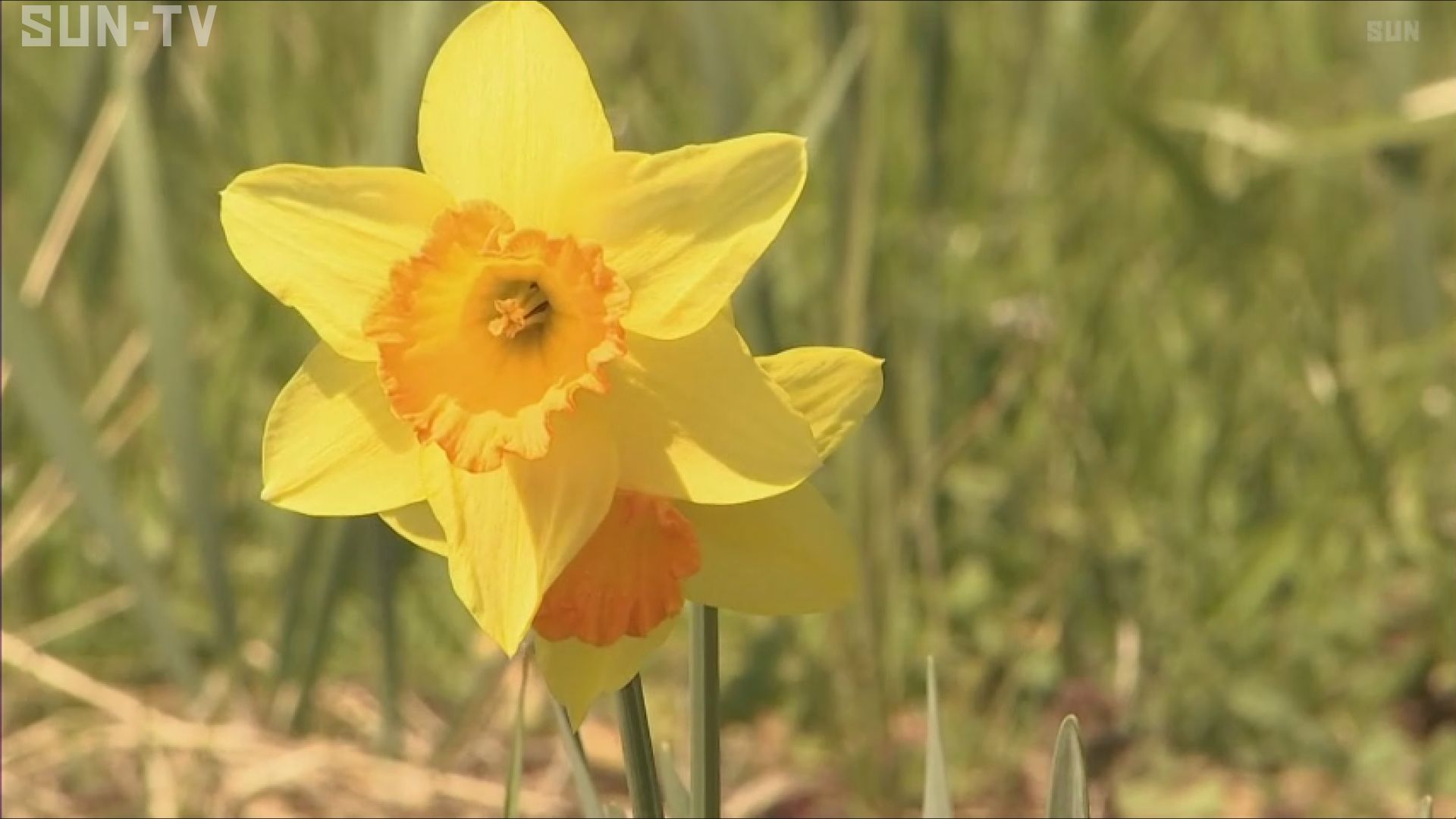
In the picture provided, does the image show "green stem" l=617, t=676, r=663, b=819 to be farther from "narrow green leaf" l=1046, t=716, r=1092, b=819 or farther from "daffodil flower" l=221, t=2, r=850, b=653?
"narrow green leaf" l=1046, t=716, r=1092, b=819

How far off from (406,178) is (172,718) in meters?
0.94

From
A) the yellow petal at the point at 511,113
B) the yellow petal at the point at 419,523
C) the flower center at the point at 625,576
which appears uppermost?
the yellow petal at the point at 511,113

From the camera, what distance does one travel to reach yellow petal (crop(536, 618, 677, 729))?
0.51 m

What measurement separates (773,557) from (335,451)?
0.49 feet

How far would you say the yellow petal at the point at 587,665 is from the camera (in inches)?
19.9

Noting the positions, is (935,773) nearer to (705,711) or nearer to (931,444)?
(705,711)

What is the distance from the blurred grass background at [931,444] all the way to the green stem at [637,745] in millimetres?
645

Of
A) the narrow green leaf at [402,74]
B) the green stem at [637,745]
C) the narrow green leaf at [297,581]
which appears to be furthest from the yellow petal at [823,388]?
the narrow green leaf at [297,581]

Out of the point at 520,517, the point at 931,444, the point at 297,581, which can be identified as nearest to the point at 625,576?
the point at 520,517

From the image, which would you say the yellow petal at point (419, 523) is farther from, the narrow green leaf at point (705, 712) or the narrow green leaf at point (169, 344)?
the narrow green leaf at point (169, 344)

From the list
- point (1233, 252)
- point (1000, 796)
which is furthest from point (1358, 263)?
point (1000, 796)

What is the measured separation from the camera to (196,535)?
4.19ft

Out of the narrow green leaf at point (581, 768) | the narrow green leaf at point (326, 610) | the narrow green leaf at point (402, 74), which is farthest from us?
the narrow green leaf at point (326, 610)

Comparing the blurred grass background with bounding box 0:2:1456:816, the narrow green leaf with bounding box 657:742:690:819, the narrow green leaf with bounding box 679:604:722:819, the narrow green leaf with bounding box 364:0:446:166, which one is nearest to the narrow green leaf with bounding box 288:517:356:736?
the blurred grass background with bounding box 0:2:1456:816
